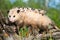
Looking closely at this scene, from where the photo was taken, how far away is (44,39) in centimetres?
528

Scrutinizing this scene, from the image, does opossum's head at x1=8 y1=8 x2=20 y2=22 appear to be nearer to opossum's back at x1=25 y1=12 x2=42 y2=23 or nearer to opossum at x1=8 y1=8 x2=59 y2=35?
opossum at x1=8 y1=8 x2=59 y2=35

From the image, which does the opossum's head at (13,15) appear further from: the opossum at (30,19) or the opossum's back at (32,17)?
the opossum's back at (32,17)

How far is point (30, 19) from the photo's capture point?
20.7 feet

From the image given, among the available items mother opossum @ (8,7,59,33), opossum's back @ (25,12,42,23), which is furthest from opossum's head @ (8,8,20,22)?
opossum's back @ (25,12,42,23)

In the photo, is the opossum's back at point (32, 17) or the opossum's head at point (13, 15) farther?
the opossum's head at point (13, 15)

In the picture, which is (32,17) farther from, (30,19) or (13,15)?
(13,15)

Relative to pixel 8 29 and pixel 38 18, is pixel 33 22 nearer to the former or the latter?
pixel 38 18

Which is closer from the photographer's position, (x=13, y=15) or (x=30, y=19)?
(x=30, y=19)

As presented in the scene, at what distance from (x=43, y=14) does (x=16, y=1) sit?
629 centimetres

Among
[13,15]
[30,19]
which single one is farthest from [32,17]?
[13,15]

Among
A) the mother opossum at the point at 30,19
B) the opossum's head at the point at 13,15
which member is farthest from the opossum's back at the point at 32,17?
the opossum's head at the point at 13,15

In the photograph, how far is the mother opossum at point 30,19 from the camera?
6.14m

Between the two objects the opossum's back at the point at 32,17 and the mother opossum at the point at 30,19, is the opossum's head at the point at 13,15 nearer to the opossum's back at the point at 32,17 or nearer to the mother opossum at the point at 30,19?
the mother opossum at the point at 30,19

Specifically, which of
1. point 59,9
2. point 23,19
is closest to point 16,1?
point 59,9
